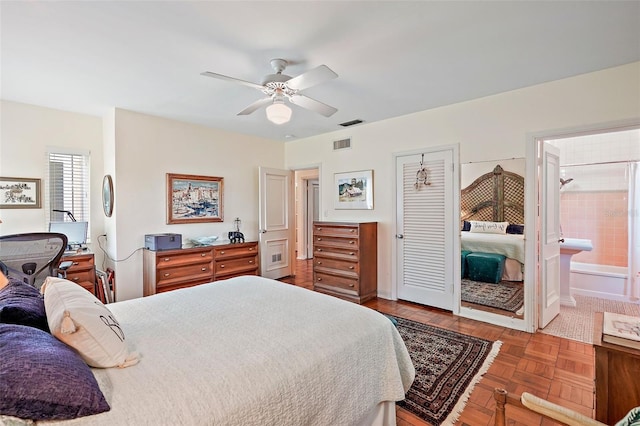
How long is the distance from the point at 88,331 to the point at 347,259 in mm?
3163

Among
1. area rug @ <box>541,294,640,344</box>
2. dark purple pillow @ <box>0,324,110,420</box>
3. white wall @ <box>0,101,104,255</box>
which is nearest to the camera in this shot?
dark purple pillow @ <box>0,324,110,420</box>

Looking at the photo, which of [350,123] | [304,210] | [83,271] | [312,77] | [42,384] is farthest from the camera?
[304,210]

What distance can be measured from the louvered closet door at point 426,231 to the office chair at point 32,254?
3.72 meters

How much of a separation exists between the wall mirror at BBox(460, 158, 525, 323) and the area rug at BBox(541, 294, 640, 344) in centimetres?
42

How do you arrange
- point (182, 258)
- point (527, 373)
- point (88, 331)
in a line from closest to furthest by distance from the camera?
1. point (88, 331)
2. point (527, 373)
3. point (182, 258)

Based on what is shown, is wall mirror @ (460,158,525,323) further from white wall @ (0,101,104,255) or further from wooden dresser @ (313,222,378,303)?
white wall @ (0,101,104,255)

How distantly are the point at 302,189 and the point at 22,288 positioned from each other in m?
6.20

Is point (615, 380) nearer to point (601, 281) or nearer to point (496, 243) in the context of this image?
point (496, 243)

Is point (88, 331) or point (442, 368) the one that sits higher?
point (88, 331)

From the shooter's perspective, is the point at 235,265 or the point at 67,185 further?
the point at 235,265

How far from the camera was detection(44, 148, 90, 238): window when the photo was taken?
3.55 m

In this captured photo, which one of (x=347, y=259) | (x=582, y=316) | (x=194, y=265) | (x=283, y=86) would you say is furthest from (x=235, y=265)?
(x=582, y=316)

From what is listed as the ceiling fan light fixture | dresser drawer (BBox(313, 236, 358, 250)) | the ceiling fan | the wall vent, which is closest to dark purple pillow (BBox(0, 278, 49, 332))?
the ceiling fan

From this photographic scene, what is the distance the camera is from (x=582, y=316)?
3.35 metres
